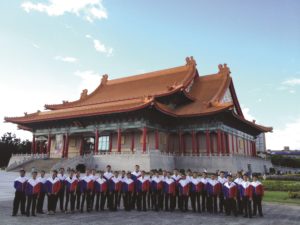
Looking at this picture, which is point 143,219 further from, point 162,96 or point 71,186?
point 162,96

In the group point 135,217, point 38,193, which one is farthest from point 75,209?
point 135,217

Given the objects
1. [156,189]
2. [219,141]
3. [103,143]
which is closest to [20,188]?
[156,189]

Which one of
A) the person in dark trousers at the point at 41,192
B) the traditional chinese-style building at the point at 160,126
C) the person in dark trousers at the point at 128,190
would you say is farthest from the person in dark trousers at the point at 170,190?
the traditional chinese-style building at the point at 160,126

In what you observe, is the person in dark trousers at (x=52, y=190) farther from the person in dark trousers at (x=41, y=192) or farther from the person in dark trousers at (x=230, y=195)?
the person in dark trousers at (x=230, y=195)

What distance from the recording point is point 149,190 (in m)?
11.5

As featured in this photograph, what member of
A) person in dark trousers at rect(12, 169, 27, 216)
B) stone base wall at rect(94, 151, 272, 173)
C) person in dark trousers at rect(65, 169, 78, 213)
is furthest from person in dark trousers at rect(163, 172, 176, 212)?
stone base wall at rect(94, 151, 272, 173)

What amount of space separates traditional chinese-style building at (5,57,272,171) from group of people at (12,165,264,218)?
15.0 metres

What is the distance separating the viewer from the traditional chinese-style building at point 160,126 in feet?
94.2

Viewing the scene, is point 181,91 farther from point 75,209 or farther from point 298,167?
point 298,167

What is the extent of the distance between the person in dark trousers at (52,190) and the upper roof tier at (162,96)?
17.5 meters

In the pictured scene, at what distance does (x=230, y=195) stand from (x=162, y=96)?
21.8 metres

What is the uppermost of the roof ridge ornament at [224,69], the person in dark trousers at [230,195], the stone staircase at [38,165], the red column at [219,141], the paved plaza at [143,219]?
the roof ridge ornament at [224,69]

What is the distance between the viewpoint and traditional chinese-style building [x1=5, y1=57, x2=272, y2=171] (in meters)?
28.7

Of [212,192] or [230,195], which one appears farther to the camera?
[212,192]
